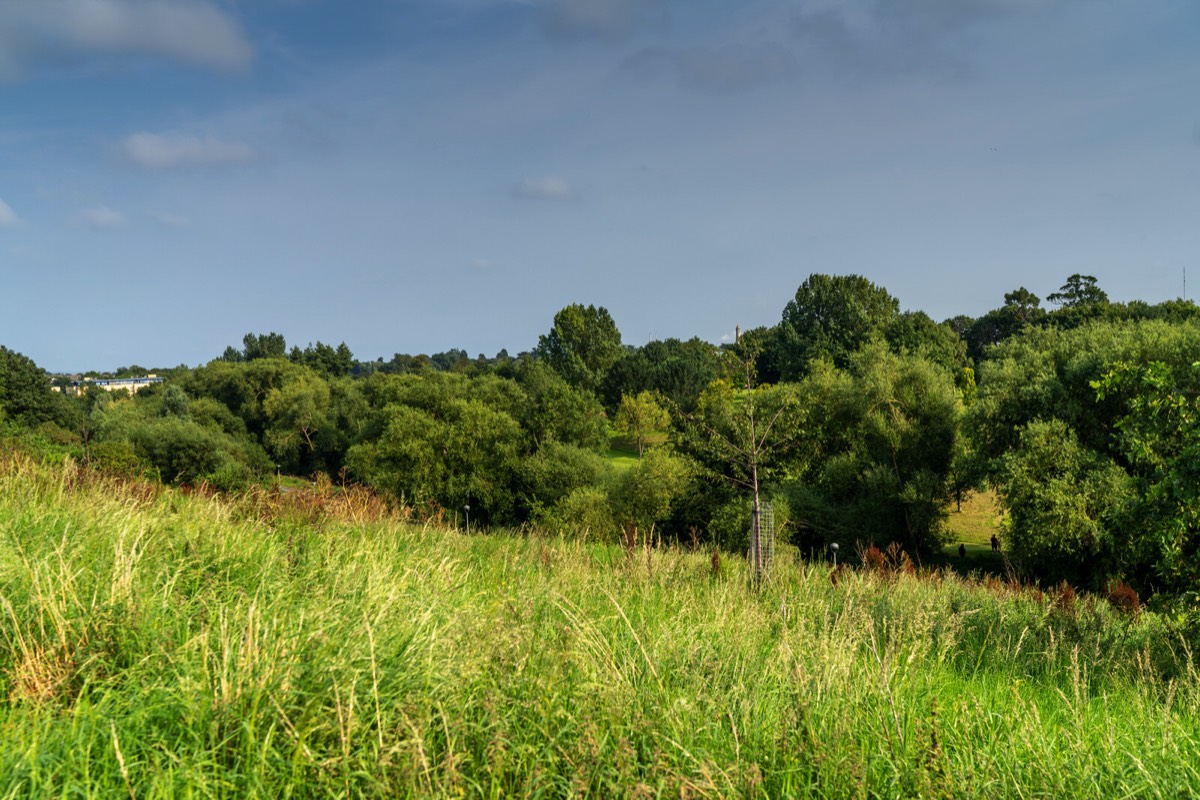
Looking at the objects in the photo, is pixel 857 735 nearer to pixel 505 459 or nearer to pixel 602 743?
pixel 602 743

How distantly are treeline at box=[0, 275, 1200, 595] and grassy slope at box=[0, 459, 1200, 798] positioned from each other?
548cm

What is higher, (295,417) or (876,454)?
(295,417)

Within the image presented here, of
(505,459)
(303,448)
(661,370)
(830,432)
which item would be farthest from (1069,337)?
(303,448)

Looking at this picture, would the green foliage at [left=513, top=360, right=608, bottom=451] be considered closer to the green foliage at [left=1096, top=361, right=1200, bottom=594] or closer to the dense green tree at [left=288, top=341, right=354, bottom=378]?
the green foliage at [left=1096, top=361, right=1200, bottom=594]

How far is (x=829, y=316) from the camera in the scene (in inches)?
2945

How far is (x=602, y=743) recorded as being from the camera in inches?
123

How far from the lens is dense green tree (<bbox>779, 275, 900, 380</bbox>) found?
6850cm

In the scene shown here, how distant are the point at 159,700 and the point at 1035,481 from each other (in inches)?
1045

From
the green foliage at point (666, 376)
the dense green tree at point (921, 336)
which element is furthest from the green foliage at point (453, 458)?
the dense green tree at point (921, 336)

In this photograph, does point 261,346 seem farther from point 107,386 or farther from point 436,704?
point 436,704

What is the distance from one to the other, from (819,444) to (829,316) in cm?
4260

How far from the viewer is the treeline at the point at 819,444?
484 inches

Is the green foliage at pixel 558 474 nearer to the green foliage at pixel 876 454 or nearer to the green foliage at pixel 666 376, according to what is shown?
the green foliage at pixel 876 454

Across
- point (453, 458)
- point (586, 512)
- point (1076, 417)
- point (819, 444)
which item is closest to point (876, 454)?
point (819, 444)
